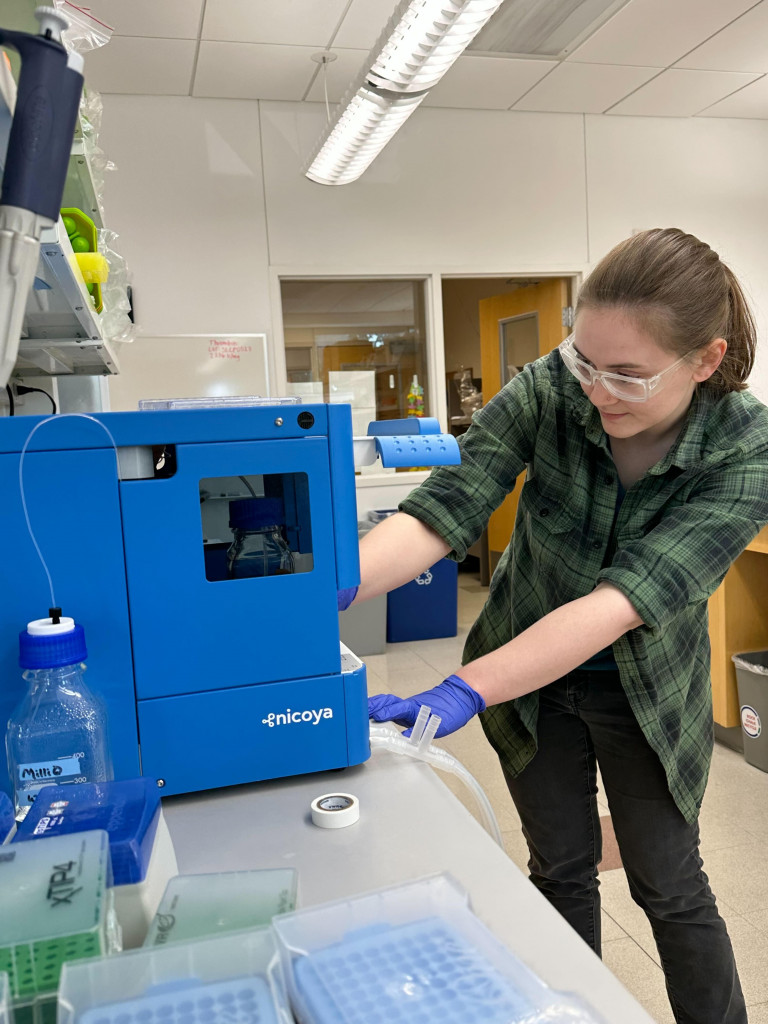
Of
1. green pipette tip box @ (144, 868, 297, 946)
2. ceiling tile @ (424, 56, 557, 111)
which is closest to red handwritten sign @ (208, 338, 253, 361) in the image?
ceiling tile @ (424, 56, 557, 111)

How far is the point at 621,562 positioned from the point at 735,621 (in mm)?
1768

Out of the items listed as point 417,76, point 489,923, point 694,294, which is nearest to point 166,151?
point 417,76

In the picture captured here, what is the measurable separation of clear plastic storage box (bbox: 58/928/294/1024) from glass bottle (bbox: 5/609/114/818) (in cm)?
34

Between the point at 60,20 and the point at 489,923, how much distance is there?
2.06 ft

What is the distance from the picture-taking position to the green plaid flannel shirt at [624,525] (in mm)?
1023

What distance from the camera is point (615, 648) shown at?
110 centimetres

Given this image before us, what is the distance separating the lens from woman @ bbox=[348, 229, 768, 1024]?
1.01 metres

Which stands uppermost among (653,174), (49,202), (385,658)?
(653,174)

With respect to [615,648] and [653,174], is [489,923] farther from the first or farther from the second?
[653,174]

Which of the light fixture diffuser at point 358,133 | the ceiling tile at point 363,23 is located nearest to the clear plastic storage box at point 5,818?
the light fixture diffuser at point 358,133

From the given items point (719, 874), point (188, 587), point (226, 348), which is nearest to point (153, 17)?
point (226, 348)

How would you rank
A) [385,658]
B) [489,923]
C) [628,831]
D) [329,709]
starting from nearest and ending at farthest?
[489,923], [329,709], [628,831], [385,658]

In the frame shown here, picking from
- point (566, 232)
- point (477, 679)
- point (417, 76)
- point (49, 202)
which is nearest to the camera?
point (49, 202)

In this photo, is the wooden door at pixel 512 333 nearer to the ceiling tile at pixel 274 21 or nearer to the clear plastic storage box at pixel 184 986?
the ceiling tile at pixel 274 21
